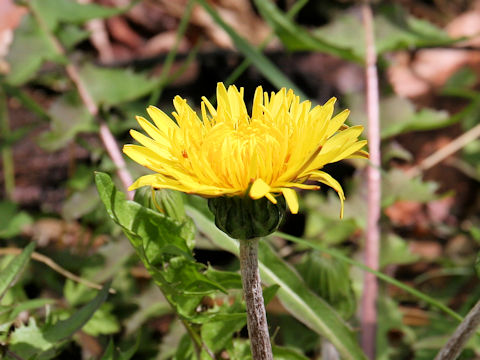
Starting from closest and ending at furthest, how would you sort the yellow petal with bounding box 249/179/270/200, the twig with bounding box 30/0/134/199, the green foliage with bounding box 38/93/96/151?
the yellow petal with bounding box 249/179/270/200 → the twig with bounding box 30/0/134/199 → the green foliage with bounding box 38/93/96/151

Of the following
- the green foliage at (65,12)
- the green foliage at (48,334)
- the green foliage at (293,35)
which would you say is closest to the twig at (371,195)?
the green foliage at (293,35)

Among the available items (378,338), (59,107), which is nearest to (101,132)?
(59,107)

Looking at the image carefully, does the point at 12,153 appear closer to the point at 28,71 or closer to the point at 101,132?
the point at 28,71

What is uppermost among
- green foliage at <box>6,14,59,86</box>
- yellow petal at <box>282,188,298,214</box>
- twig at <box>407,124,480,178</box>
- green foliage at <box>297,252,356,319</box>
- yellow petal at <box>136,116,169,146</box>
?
green foliage at <box>6,14,59,86</box>

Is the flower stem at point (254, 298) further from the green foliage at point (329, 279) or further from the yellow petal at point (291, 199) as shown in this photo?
the green foliage at point (329, 279)

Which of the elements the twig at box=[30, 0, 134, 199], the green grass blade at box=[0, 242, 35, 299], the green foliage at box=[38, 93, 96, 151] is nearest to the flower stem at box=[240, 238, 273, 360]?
the green grass blade at box=[0, 242, 35, 299]

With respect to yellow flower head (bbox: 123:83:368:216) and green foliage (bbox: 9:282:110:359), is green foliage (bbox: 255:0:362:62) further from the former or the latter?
green foliage (bbox: 9:282:110:359)
